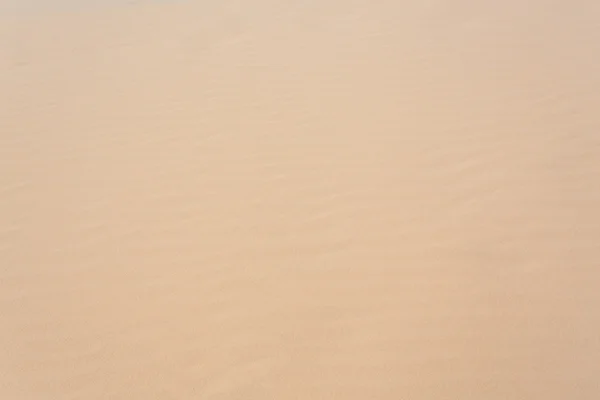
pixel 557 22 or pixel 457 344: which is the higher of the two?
pixel 557 22

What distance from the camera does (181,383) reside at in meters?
3.16

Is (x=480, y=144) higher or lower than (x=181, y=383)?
higher

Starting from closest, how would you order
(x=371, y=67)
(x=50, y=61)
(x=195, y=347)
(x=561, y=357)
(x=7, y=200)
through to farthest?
(x=561, y=357) → (x=195, y=347) → (x=7, y=200) → (x=371, y=67) → (x=50, y=61)

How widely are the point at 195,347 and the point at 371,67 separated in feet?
7.43

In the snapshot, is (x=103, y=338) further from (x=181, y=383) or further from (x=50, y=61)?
(x=50, y=61)

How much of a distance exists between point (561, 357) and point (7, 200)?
9.01 ft

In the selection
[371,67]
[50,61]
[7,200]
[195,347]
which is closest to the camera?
[195,347]

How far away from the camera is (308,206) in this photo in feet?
12.8

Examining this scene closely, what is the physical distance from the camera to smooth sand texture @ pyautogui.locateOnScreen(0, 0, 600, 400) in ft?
10.5

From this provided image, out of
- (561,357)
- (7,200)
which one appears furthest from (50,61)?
(561,357)

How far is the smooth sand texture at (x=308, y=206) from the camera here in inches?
126

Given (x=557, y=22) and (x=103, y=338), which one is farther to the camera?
(x=557, y=22)

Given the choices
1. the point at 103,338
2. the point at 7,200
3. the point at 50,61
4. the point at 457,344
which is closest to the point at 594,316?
the point at 457,344

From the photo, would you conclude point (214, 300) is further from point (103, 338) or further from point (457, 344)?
point (457, 344)
